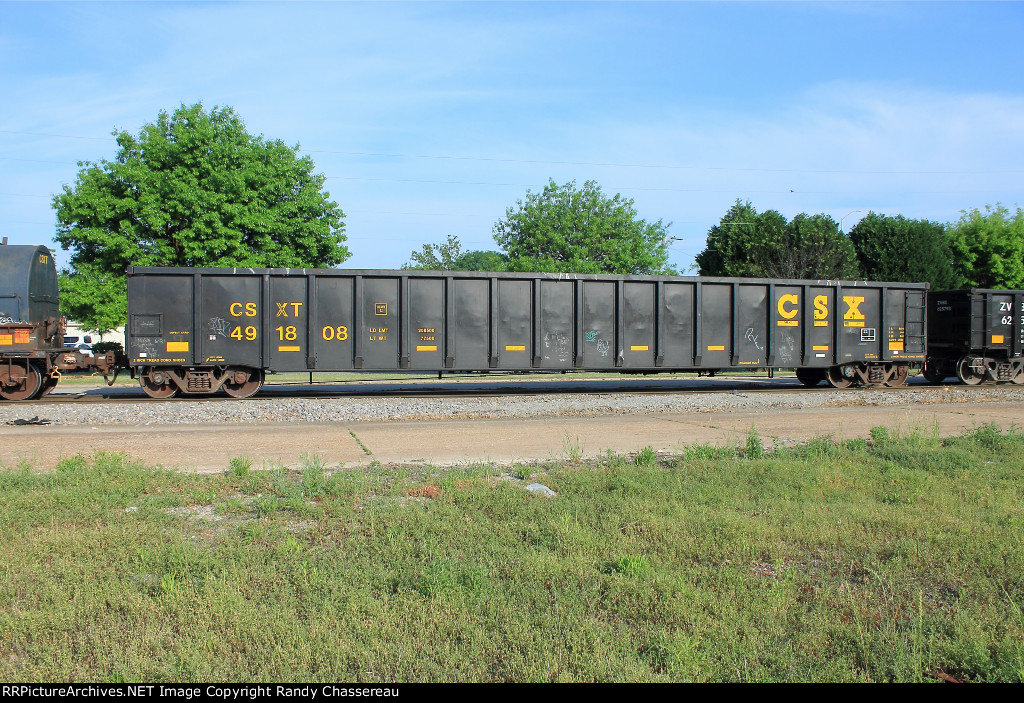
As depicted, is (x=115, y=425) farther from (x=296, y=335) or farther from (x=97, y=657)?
(x=97, y=657)

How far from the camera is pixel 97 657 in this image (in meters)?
3.53

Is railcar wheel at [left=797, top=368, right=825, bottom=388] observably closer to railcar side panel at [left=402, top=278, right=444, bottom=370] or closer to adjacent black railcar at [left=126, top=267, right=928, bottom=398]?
adjacent black railcar at [left=126, top=267, right=928, bottom=398]

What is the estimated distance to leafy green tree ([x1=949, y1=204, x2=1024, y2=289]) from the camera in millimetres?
46531

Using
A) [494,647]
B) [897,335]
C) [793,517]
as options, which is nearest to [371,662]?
[494,647]

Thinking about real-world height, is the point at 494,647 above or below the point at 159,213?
below

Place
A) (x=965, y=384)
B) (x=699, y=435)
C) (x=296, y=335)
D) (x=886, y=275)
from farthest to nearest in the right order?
1. (x=886, y=275)
2. (x=965, y=384)
3. (x=296, y=335)
4. (x=699, y=435)

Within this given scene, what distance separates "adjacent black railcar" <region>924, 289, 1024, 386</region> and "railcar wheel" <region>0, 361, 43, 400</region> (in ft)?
86.8

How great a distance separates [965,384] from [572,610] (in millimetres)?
22805

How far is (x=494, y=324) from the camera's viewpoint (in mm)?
17844

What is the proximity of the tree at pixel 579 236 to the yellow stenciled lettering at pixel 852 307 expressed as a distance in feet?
73.1

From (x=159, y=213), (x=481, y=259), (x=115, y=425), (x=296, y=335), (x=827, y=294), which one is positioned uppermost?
(x=481, y=259)

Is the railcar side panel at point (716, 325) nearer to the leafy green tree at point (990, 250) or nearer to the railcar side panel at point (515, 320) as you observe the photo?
the railcar side panel at point (515, 320)

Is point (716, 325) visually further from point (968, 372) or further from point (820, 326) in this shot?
point (968, 372)

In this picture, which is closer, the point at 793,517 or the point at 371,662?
the point at 371,662
